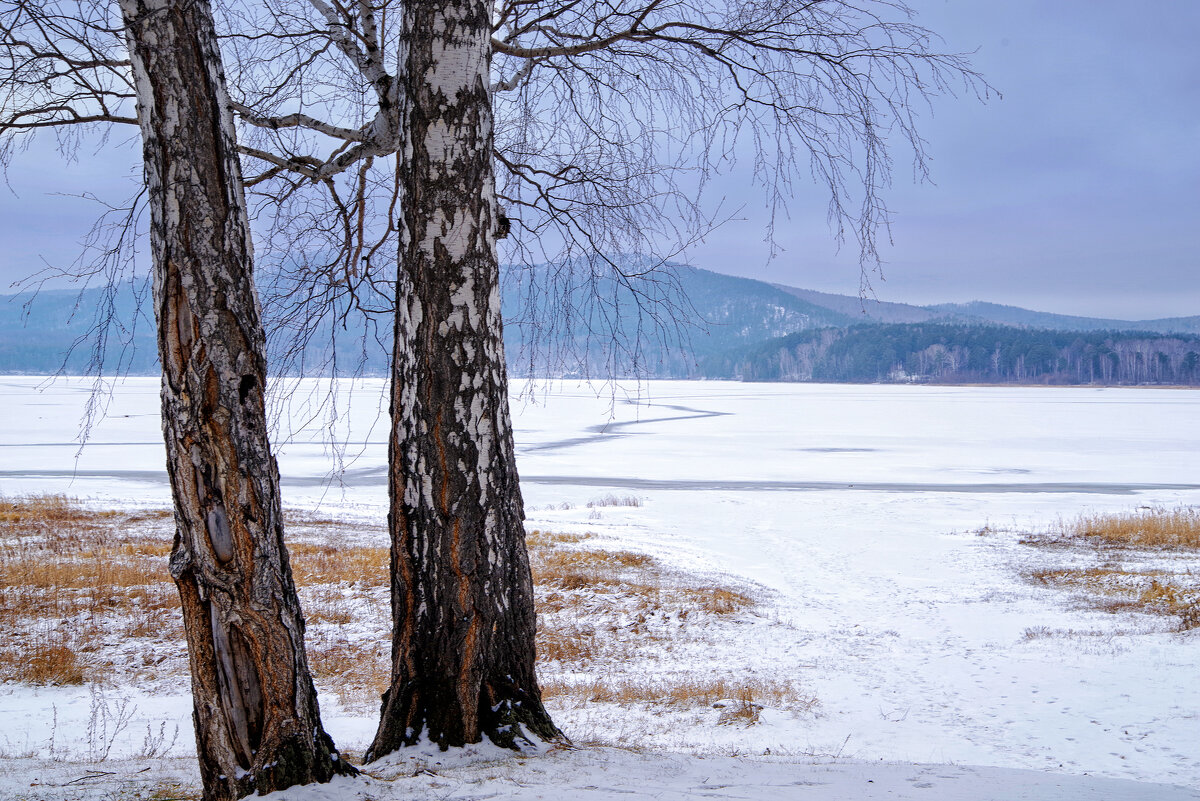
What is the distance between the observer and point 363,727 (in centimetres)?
639

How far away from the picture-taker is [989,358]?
166750mm

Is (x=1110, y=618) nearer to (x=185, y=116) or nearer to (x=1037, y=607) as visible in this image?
(x=1037, y=607)

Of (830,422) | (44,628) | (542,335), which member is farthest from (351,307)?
(830,422)

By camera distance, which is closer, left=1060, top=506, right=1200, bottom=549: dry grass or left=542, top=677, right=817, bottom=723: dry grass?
left=542, top=677, right=817, bottom=723: dry grass

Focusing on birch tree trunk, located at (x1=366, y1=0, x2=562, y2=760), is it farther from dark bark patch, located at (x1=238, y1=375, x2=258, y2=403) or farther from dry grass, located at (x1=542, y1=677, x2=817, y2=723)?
dry grass, located at (x1=542, y1=677, x2=817, y2=723)

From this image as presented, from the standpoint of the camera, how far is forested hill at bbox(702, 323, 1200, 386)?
486 feet

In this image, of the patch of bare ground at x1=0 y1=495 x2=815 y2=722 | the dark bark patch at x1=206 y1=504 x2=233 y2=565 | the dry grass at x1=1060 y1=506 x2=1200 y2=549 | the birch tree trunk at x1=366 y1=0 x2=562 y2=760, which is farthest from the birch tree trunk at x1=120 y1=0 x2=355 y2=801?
the dry grass at x1=1060 y1=506 x2=1200 y2=549

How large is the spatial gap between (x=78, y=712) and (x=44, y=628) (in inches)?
115

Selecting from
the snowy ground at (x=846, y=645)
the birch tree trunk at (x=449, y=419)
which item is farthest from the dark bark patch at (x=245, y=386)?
the snowy ground at (x=846, y=645)

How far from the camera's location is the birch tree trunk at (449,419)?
3.44m

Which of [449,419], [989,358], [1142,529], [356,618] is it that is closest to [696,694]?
[356,618]

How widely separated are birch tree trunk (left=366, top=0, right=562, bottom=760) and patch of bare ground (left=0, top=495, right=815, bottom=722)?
3.86 m

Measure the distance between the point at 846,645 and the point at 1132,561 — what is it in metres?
7.72

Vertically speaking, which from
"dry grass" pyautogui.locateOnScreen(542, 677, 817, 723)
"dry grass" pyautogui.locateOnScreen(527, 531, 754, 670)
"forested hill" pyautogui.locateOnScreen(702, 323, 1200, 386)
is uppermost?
"forested hill" pyautogui.locateOnScreen(702, 323, 1200, 386)
